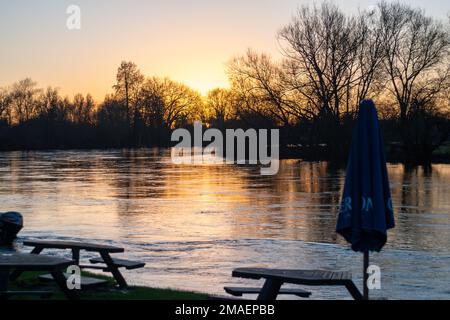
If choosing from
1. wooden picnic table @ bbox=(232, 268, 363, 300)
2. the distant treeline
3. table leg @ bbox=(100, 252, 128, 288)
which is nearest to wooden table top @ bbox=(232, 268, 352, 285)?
wooden picnic table @ bbox=(232, 268, 363, 300)

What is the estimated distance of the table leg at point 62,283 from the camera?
8930 millimetres

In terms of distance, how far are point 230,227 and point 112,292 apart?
9673 millimetres

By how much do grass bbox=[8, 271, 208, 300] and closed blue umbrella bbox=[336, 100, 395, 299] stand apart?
110 inches

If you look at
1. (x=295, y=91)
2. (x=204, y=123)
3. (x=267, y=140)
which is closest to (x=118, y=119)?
(x=204, y=123)

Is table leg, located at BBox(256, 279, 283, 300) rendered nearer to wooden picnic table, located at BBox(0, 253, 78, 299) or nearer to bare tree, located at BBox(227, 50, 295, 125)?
wooden picnic table, located at BBox(0, 253, 78, 299)

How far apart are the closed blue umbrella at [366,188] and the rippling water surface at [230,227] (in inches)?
131

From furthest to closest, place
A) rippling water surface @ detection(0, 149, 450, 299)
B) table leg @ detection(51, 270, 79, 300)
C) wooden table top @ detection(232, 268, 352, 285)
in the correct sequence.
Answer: rippling water surface @ detection(0, 149, 450, 299) → table leg @ detection(51, 270, 79, 300) → wooden table top @ detection(232, 268, 352, 285)

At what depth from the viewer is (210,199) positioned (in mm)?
28688

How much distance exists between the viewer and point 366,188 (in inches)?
304

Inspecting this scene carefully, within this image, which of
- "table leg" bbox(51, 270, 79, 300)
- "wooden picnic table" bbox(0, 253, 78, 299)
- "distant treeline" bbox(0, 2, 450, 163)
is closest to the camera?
"wooden picnic table" bbox(0, 253, 78, 299)

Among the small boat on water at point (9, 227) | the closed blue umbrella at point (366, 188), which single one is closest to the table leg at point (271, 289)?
the closed blue umbrella at point (366, 188)

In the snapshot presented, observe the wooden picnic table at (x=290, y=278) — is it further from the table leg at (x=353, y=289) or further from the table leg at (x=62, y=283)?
the table leg at (x=62, y=283)

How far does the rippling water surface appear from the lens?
12812 mm

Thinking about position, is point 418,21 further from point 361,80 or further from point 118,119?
point 118,119
